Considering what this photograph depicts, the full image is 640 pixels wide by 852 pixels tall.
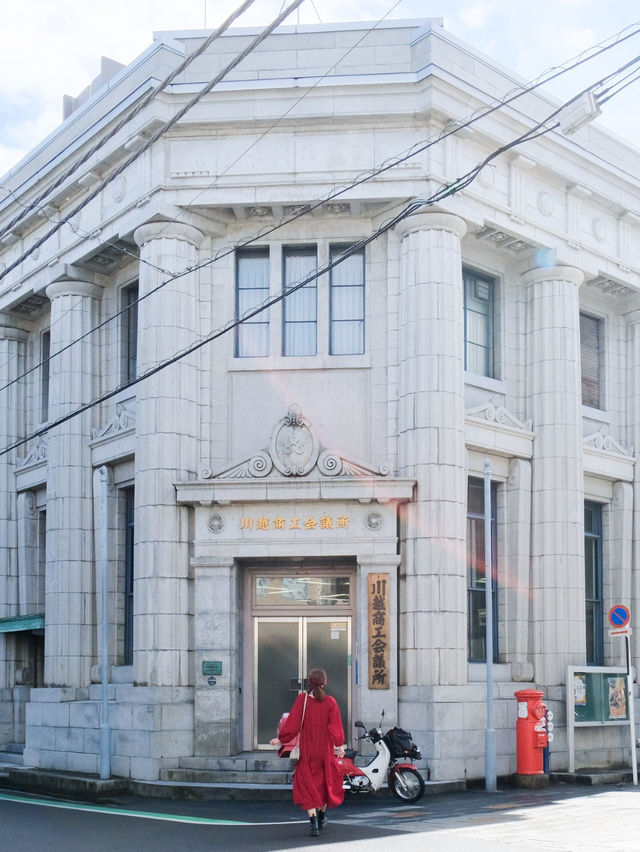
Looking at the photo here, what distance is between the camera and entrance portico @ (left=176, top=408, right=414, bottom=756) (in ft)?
67.8

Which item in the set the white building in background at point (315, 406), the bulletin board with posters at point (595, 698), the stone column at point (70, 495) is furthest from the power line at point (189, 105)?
the bulletin board with posters at point (595, 698)

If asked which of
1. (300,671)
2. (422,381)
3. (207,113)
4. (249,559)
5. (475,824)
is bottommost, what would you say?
(475,824)

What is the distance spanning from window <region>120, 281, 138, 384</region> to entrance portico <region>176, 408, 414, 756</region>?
156 inches

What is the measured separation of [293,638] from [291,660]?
1.24ft

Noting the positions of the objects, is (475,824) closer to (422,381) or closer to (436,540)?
(436,540)

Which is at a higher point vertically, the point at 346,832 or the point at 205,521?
the point at 205,521

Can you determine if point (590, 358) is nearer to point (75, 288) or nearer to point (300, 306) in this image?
point (300, 306)

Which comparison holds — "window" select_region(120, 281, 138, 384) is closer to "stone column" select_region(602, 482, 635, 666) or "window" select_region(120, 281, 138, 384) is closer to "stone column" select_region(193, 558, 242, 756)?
"stone column" select_region(193, 558, 242, 756)

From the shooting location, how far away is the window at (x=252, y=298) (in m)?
22.5

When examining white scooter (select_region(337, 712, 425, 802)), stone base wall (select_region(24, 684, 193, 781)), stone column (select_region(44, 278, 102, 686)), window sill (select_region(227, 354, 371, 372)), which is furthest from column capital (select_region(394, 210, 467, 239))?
stone base wall (select_region(24, 684, 193, 781))

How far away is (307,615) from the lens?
850 inches

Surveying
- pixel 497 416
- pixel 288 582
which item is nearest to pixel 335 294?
pixel 497 416

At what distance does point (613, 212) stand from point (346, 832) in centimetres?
1556

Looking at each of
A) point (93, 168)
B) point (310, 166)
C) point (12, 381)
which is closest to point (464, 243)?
point (310, 166)
